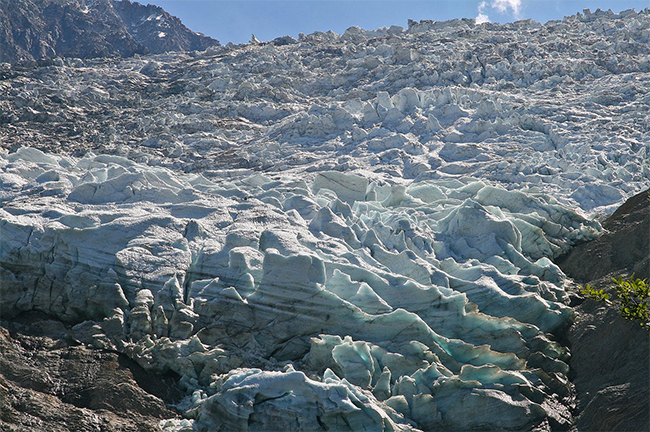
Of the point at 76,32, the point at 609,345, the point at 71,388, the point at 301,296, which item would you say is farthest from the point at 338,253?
the point at 76,32

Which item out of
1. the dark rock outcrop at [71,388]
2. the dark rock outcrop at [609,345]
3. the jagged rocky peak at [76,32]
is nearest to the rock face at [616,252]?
the dark rock outcrop at [609,345]

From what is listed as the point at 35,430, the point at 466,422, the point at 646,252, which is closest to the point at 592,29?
the point at 646,252

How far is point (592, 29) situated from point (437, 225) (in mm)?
29740

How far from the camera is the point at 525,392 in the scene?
8.41 metres

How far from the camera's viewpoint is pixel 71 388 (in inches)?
331

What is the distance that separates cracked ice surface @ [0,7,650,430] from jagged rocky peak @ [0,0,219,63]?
38996 millimetres

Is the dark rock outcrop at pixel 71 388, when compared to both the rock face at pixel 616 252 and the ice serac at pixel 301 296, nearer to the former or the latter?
the ice serac at pixel 301 296

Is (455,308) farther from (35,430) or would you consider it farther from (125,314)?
(35,430)

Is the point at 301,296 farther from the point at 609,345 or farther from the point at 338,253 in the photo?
the point at 609,345

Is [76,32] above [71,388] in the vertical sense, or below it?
above

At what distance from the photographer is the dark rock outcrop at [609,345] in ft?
26.0

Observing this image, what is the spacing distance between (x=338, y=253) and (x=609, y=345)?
16.1 feet

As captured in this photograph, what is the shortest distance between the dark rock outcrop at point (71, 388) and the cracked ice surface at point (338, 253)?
362mm

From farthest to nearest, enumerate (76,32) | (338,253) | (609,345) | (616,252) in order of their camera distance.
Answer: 1. (76,32)
2. (616,252)
3. (338,253)
4. (609,345)
